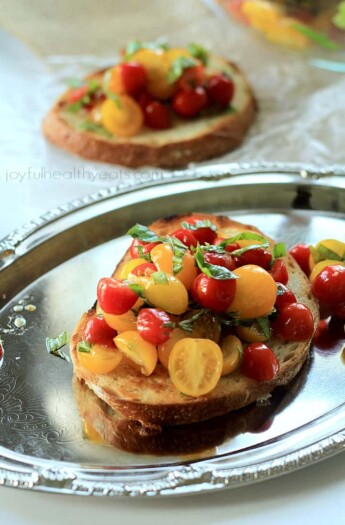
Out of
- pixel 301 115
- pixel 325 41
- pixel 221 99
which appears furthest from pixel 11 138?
pixel 325 41

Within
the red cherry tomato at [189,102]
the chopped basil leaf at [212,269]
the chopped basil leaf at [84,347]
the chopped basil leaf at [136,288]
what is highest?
the chopped basil leaf at [212,269]

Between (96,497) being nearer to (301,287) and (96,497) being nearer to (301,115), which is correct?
(301,287)

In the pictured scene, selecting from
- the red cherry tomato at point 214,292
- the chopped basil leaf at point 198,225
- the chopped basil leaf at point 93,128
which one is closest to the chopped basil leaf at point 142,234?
the chopped basil leaf at point 198,225

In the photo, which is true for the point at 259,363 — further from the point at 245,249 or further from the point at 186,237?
the point at 186,237

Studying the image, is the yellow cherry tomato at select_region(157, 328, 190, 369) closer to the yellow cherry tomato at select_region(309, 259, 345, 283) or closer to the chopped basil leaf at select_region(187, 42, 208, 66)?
the yellow cherry tomato at select_region(309, 259, 345, 283)

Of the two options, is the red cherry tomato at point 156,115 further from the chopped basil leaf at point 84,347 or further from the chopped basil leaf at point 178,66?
the chopped basil leaf at point 84,347

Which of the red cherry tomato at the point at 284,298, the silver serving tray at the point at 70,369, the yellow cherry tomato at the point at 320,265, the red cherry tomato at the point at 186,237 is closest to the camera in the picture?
the silver serving tray at the point at 70,369
